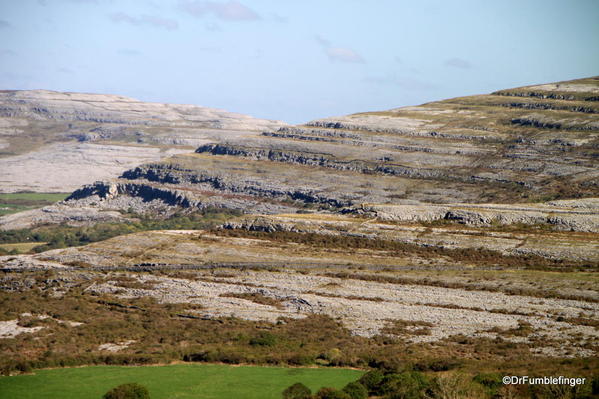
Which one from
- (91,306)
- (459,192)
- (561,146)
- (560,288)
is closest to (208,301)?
(91,306)

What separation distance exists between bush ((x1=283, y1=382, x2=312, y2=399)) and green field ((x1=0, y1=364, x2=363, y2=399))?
814 millimetres

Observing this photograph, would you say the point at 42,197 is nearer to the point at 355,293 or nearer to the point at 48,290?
the point at 48,290

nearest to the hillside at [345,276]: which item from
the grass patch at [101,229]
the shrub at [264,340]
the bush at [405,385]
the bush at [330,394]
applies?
the shrub at [264,340]

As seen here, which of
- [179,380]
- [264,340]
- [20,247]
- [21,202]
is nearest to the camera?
[179,380]

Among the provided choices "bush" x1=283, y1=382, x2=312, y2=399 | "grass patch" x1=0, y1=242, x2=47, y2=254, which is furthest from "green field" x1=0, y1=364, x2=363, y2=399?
"grass patch" x1=0, y1=242, x2=47, y2=254

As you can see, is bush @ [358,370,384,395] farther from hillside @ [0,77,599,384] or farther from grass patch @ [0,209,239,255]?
grass patch @ [0,209,239,255]

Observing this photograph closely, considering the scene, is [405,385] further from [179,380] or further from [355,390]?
[179,380]

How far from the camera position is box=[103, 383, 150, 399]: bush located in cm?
3850

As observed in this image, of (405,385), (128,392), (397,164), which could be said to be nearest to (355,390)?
(405,385)

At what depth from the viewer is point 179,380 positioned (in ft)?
144

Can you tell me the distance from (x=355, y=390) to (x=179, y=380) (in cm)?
1182

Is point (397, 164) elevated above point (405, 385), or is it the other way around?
point (397, 164)

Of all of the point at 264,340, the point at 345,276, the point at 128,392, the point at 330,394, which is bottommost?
the point at 264,340

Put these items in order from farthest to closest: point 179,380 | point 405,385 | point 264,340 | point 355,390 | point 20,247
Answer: point 20,247 < point 264,340 < point 179,380 < point 355,390 < point 405,385
